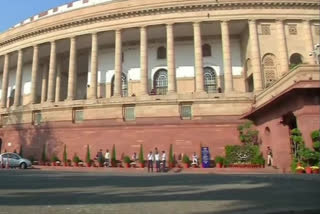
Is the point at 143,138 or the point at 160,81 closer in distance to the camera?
the point at 143,138

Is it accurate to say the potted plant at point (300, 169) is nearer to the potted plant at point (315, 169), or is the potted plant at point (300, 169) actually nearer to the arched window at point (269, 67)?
the potted plant at point (315, 169)

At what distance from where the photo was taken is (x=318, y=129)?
67.5 feet

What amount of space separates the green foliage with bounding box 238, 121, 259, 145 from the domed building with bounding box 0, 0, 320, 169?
0.68m

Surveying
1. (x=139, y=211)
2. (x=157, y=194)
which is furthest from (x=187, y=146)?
(x=139, y=211)

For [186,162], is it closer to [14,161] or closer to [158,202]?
[14,161]

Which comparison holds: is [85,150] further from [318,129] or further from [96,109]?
[318,129]

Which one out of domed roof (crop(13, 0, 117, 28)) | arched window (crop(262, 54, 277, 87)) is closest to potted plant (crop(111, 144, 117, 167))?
arched window (crop(262, 54, 277, 87))

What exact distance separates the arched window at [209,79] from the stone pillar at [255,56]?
559cm

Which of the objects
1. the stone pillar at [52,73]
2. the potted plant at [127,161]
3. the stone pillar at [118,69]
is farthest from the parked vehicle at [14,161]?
the stone pillar at [118,69]

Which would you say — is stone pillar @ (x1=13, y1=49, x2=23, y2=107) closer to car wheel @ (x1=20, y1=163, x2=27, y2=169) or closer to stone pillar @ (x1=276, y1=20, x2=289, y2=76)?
car wheel @ (x1=20, y1=163, x2=27, y2=169)

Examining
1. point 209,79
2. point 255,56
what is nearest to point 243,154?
point 255,56

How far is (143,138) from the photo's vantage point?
110 feet

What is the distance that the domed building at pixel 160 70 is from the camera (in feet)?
111

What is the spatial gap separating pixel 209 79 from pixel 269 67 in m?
6.97
